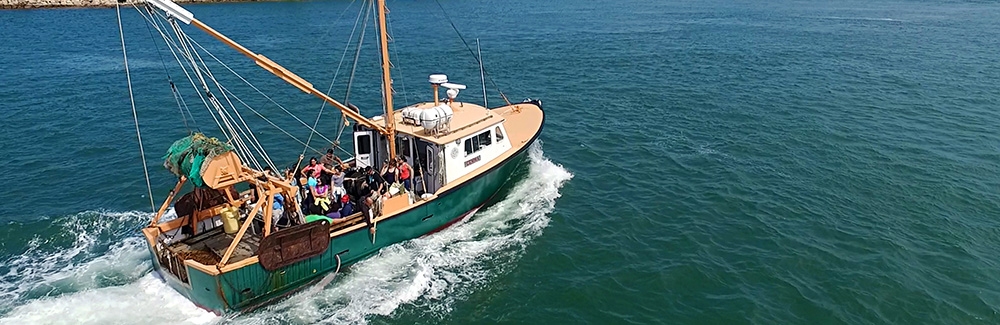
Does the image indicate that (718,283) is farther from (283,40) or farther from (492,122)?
(283,40)

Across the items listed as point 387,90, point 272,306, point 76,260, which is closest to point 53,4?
point 76,260

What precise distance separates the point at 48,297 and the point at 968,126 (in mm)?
34926

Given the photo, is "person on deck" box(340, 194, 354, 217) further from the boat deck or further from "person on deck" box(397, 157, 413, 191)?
the boat deck

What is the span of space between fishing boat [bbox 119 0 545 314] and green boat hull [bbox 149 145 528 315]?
3 cm

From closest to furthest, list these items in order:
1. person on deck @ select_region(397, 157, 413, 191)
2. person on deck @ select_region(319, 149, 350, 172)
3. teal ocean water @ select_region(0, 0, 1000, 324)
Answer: teal ocean water @ select_region(0, 0, 1000, 324), person on deck @ select_region(397, 157, 413, 191), person on deck @ select_region(319, 149, 350, 172)

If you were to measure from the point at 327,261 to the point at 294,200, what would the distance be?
182 cm

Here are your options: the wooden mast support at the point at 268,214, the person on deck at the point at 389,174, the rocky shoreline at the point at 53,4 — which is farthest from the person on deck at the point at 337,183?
the rocky shoreline at the point at 53,4

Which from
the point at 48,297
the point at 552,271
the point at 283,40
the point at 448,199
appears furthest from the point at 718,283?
the point at 283,40

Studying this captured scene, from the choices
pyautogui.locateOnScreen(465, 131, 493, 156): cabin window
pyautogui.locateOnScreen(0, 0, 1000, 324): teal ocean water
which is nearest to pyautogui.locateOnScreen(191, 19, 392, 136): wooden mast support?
pyautogui.locateOnScreen(465, 131, 493, 156): cabin window

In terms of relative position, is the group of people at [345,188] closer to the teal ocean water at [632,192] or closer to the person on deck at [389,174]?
the person on deck at [389,174]

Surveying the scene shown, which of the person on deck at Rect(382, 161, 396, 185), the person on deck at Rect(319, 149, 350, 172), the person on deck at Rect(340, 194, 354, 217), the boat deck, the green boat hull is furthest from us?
the person on deck at Rect(319, 149, 350, 172)

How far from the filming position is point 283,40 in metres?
58.8

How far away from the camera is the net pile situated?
14.4m

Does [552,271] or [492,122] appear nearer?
[552,271]
